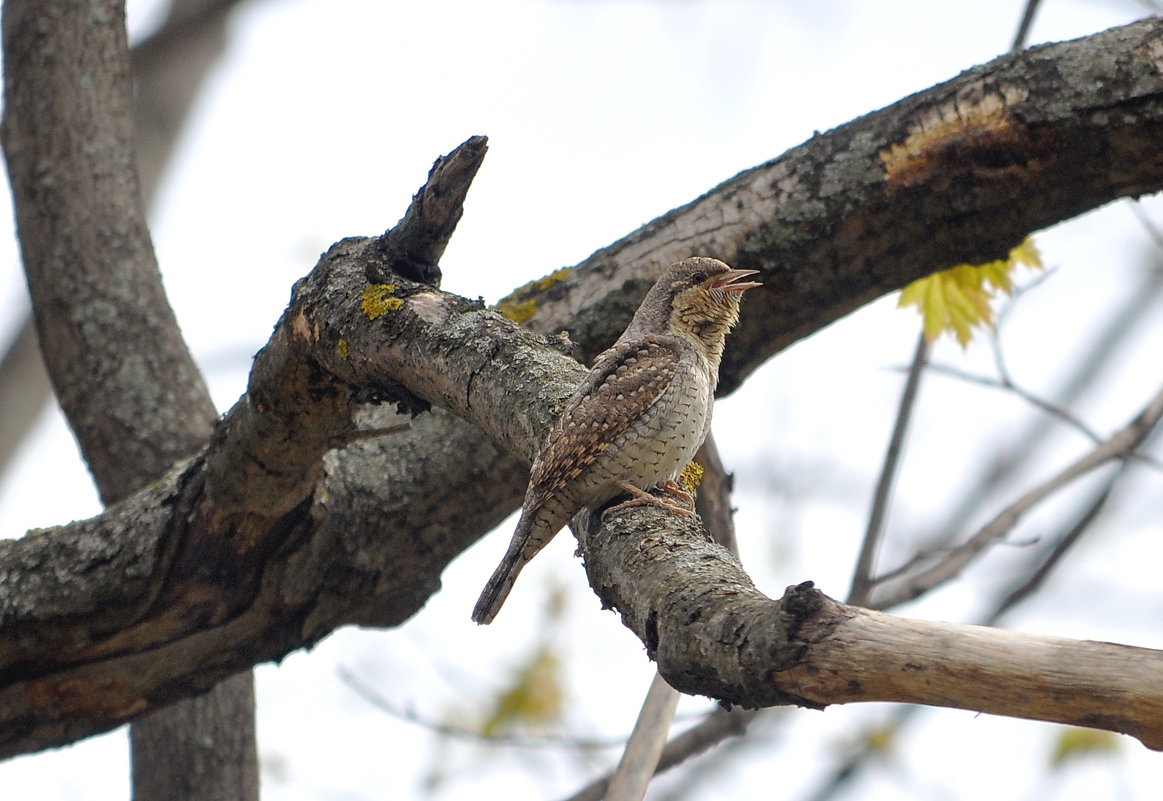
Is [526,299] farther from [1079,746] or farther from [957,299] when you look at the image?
[1079,746]

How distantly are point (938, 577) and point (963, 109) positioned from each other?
69.4 inches

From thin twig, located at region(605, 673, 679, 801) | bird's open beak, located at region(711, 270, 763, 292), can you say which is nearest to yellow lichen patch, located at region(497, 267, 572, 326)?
bird's open beak, located at region(711, 270, 763, 292)

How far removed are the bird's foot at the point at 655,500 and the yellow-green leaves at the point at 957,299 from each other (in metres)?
1.75

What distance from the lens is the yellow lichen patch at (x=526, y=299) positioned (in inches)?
172

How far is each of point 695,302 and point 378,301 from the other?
1.36 metres

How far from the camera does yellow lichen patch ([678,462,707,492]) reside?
4.05 m

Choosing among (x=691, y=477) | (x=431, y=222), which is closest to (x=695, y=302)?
(x=691, y=477)

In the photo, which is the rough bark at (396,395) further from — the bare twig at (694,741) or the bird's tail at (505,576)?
the bare twig at (694,741)

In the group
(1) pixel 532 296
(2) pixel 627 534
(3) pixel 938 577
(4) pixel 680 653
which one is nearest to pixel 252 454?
(1) pixel 532 296

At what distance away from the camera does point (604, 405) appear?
11.8 feet

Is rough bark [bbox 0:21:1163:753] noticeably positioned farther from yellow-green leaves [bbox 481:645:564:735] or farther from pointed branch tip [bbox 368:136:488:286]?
yellow-green leaves [bbox 481:645:564:735]

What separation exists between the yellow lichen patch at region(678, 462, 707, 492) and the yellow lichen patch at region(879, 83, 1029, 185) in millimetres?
1283

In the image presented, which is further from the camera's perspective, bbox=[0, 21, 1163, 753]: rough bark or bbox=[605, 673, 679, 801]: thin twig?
bbox=[0, 21, 1163, 753]: rough bark

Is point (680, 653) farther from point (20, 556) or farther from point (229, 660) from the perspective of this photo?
point (20, 556)
